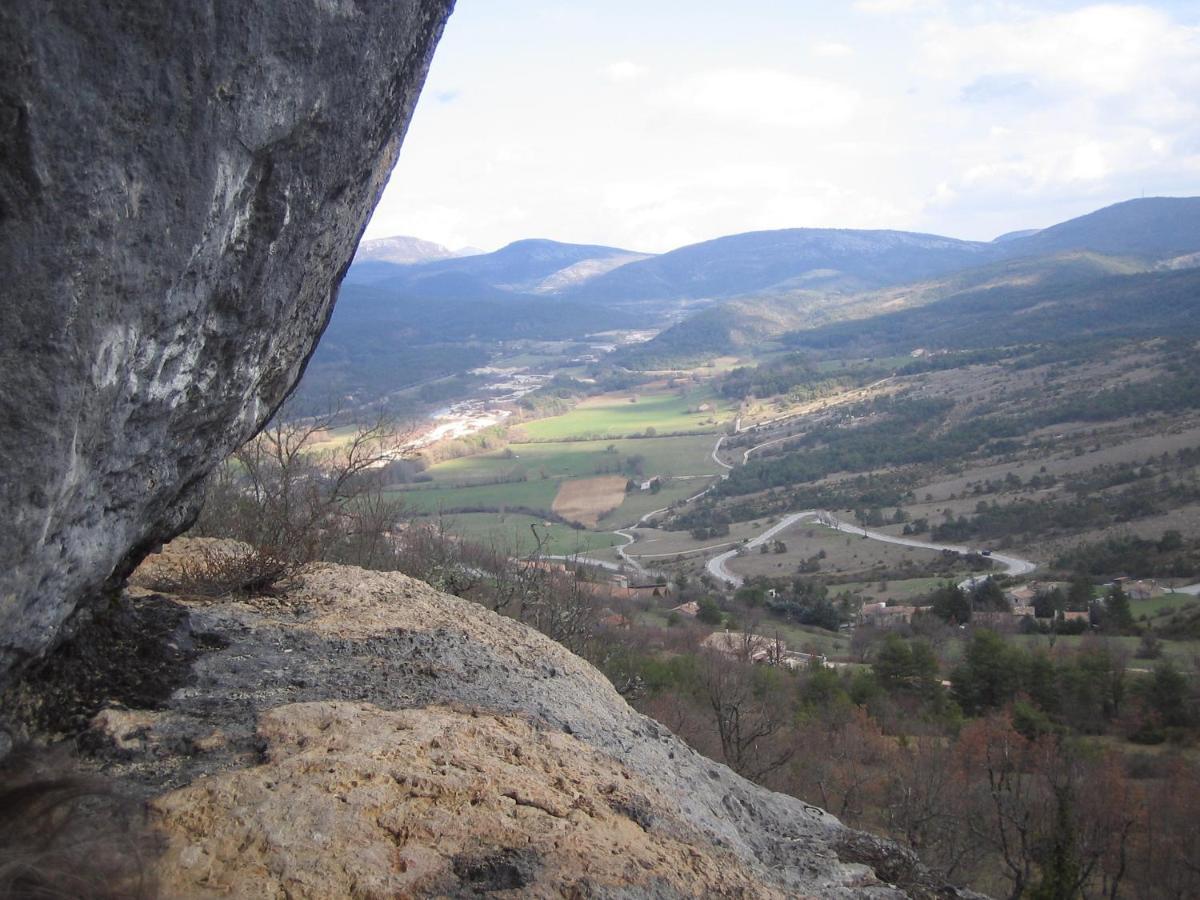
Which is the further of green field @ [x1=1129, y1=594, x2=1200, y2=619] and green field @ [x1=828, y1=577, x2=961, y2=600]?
green field @ [x1=828, y1=577, x2=961, y2=600]

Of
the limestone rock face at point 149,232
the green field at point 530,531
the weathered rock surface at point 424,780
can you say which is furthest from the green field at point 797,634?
the limestone rock face at point 149,232

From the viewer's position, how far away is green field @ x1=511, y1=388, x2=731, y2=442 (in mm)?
108512

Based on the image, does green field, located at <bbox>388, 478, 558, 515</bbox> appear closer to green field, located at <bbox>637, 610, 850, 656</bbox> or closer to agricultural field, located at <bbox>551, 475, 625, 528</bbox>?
agricultural field, located at <bbox>551, 475, 625, 528</bbox>

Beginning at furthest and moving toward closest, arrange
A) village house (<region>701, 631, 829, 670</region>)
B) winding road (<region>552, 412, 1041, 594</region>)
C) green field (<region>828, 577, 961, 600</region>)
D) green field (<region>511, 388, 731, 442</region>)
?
green field (<region>511, 388, 731, 442</region>) < winding road (<region>552, 412, 1041, 594</region>) < green field (<region>828, 577, 961, 600</region>) < village house (<region>701, 631, 829, 670</region>)

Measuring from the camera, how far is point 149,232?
12.9ft

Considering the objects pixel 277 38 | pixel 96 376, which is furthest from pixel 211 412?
pixel 277 38

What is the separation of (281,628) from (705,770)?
4021 mm

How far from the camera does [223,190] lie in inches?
172

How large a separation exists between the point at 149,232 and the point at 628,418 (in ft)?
386

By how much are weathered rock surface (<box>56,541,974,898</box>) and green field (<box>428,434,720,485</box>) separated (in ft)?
229

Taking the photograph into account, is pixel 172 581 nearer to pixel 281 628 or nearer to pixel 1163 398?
pixel 281 628

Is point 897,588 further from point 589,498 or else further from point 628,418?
point 628,418

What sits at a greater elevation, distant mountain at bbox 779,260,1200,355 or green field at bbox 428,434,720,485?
distant mountain at bbox 779,260,1200,355

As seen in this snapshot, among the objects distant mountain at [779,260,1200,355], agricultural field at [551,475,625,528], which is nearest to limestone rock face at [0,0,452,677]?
agricultural field at [551,475,625,528]
